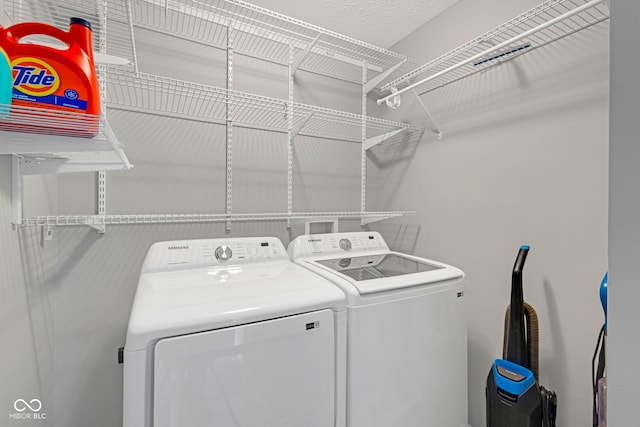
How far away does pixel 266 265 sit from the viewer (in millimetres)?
1594

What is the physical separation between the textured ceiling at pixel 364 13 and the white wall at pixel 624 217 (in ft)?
5.57

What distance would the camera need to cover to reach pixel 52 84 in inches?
29.0

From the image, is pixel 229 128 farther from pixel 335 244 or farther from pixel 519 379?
pixel 519 379

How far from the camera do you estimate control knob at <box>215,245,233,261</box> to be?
1.53 meters

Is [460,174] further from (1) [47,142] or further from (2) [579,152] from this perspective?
(1) [47,142]

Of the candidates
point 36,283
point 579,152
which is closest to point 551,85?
point 579,152

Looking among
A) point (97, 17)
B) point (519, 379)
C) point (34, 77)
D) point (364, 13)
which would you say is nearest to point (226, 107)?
point (97, 17)

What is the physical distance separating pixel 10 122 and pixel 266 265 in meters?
1.12

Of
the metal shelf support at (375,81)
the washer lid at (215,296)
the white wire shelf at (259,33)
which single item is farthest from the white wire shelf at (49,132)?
the metal shelf support at (375,81)

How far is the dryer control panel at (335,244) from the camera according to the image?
5.82 ft

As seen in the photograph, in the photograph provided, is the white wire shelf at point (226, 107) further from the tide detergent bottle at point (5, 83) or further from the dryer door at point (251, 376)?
the dryer door at point (251, 376)

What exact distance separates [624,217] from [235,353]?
996 millimetres

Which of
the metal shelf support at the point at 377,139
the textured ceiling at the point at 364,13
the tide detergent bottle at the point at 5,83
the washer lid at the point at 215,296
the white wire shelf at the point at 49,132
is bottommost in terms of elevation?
the washer lid at the point at 215,296

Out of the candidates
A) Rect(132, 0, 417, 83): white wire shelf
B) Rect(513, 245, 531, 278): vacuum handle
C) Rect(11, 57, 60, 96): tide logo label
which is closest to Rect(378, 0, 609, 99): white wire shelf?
Rect(132, 0, 417, 83): white wire shelf
